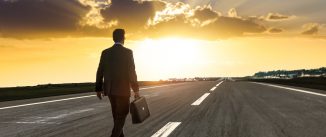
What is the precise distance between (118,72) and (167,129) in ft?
7.61

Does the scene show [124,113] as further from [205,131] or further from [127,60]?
[205,131]

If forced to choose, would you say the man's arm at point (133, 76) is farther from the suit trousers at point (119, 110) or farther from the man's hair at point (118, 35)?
the man's hair at point (118, 35)

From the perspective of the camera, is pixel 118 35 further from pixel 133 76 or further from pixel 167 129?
pixel 167 129

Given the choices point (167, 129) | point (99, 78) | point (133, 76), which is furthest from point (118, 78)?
point (167, 129)

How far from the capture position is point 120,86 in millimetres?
7203

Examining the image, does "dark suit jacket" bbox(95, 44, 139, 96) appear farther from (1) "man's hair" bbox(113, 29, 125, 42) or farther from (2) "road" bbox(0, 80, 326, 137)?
(2) "road" bbox(0, 80, 326, 137)

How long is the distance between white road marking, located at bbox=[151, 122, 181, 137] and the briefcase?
0.99 m

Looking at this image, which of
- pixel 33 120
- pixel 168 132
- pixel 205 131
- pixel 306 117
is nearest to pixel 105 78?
pixel 168 132

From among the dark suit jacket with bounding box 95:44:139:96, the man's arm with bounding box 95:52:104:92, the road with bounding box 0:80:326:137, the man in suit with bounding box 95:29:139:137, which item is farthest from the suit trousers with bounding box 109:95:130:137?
the road with bounding box 0:80:326:137

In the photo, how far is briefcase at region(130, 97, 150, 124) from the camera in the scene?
7.22 meters

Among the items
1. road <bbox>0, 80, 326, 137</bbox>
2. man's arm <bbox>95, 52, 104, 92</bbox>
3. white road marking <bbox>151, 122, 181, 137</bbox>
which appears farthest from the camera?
road <bbox>0, 80, 326, 137</bbox>

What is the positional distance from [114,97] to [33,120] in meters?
4.67

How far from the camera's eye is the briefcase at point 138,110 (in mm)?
7223

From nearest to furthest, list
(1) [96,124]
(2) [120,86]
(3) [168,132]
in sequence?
1. (2) [120,86]
2. (3) [168,132]
3. (1) [96,124]
